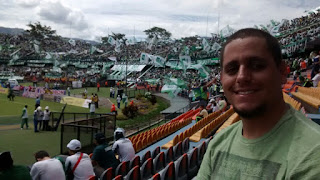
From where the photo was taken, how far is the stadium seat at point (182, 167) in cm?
594

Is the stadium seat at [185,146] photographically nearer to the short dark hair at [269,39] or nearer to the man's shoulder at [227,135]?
the man's shoulder at [227,135]

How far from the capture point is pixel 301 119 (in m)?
1.27

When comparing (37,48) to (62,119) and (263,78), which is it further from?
(263,78)

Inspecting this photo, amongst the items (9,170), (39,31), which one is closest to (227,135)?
(9,170)

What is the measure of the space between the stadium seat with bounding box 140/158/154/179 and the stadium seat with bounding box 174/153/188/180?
0.57 meters

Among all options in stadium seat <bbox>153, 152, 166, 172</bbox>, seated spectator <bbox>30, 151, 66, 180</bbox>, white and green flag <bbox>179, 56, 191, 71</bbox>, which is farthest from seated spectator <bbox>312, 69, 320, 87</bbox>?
seated spectator <bbox>30, 151, 66, 180</bbox>

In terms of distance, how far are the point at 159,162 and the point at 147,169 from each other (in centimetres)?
66

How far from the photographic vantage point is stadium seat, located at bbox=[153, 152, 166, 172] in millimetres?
6637

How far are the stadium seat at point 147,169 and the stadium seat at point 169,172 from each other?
2.38ft

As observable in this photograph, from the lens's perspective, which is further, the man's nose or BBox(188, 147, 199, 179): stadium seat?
BBox(188, 147, 199, 179): stadium seat

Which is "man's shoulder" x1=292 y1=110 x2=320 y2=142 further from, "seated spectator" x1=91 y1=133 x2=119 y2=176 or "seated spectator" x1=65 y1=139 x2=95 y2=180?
"seated spectator" x1=91 y1=133 x2=119 y2=176

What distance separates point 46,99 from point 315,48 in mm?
28872

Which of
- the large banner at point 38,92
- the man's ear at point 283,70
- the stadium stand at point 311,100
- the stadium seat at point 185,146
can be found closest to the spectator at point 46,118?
the stadium seat at point 185,146

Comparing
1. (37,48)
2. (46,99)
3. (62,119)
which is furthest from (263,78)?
(37,48)
